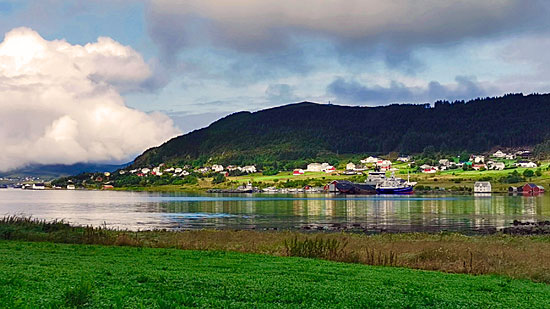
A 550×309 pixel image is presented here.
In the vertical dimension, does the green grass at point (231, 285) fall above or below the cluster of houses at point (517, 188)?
above

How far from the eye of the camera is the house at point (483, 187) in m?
186

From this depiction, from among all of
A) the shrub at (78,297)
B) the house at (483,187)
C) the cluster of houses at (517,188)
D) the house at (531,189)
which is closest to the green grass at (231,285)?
the shrub at (78,297)

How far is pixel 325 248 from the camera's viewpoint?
27.3m

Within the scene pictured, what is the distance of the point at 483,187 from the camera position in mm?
187125

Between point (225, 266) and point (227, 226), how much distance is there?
46390 mm

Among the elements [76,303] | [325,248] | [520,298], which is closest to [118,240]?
[325,248]

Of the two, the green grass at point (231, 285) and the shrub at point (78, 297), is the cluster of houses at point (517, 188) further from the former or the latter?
the shrub at point (78, 297)

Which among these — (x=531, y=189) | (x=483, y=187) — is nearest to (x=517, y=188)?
(x=483, y=187)

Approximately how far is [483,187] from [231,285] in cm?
18554

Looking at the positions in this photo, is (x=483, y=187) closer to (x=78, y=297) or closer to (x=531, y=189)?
(x=531, y=189)

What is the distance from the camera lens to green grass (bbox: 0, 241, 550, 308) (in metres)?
13.6

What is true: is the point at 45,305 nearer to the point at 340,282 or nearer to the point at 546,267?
the point at 340,282

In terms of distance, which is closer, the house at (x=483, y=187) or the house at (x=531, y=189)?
the house at (x=531, y=189)

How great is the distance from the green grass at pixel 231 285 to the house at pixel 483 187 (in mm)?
175696
